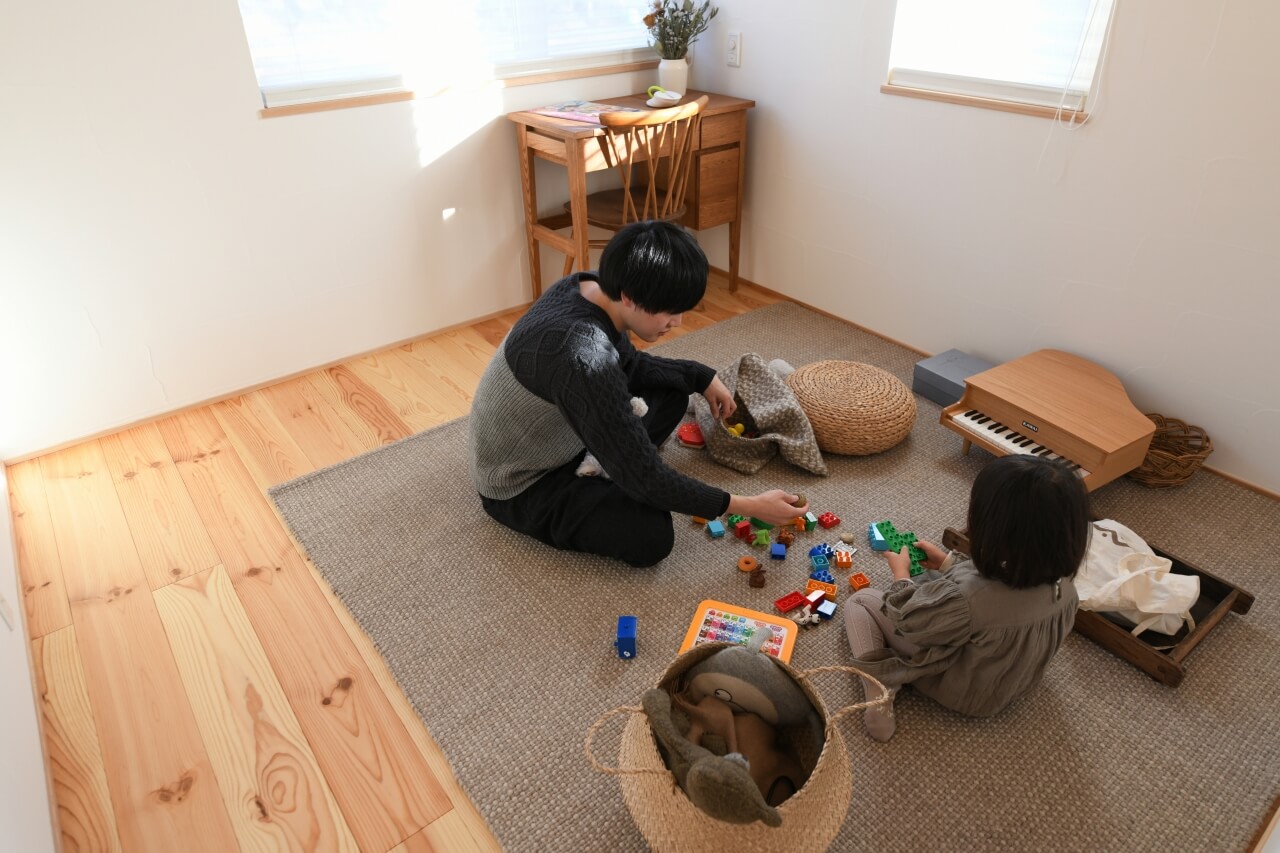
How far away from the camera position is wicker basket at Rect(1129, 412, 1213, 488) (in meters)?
1.92

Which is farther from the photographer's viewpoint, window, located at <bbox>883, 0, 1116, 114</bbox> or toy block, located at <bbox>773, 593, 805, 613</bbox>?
window, located at <bbox>883, 0, 1116, 114</bbox>

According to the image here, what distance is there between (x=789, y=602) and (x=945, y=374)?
103 centimetres

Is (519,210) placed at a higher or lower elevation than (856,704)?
higher

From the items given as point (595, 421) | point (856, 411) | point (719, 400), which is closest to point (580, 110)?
point (719, 400)

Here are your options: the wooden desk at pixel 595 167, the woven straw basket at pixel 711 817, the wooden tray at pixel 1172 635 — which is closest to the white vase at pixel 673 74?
the wooden desk at pixel 595 167

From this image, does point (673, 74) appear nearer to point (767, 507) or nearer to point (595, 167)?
point (595, 167)

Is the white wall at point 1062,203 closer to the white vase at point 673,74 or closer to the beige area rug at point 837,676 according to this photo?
the white vase at point 673,74

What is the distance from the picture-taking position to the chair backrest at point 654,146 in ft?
7.89

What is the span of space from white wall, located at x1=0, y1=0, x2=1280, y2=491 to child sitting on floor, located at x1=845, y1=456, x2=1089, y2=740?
1.07 metres

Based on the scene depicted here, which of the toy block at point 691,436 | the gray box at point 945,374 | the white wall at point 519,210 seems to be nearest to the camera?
the white wall at point 519,210

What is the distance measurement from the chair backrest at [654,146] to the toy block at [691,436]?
2.63ft

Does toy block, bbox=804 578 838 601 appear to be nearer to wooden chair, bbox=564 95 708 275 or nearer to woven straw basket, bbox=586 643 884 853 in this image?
woven straw basket, bbox=586 643 884 853

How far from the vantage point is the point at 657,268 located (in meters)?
1.44

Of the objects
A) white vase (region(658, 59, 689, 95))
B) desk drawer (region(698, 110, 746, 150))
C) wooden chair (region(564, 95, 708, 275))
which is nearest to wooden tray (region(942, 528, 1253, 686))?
wooden chair (region(564, 95, 708, 275))
